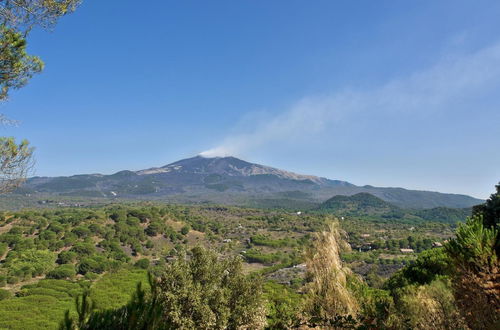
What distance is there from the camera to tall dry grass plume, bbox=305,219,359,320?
9.99m

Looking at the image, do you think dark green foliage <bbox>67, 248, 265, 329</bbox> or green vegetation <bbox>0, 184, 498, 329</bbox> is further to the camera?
dark green foliage <bbox>67, 248, 265, 329</bbox>

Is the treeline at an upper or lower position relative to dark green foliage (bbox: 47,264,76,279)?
upper

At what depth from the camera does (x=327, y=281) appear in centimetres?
1034

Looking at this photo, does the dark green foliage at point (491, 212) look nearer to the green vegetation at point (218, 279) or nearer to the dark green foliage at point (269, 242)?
the green vegetation at point (218, 279)

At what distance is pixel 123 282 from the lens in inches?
1484

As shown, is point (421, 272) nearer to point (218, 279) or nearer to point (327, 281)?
point (218, 279)

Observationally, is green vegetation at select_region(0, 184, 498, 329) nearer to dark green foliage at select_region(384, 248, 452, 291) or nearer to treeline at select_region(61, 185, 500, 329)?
treeline at select_region(61, 185, 500, 329)

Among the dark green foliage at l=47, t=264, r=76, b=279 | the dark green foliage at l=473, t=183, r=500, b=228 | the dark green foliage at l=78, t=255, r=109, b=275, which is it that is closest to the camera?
the dark green foliage at l=473, t=183, r=500, b=228

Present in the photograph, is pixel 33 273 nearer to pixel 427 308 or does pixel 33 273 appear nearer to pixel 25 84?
pixel 25 84

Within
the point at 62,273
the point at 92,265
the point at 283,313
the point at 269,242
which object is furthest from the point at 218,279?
the point at 269,242

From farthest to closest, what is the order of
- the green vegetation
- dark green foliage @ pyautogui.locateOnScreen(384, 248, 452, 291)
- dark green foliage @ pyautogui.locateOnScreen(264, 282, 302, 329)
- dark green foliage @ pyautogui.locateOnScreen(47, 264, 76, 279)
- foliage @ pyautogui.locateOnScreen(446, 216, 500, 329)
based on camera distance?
dark green foliage @ pyautogui.locateOnScreen(47, 264, 76, 279)
dark green foliage @ pyautogui.locateOnScreen(384, 248, 452, 291)
dark green foliage @ pyautogui.locateOnScreen(264, 282, 302, 329)
the green vegetation
foliage @ pyautogui.locateOnScreen(446, 216, 500, 329)

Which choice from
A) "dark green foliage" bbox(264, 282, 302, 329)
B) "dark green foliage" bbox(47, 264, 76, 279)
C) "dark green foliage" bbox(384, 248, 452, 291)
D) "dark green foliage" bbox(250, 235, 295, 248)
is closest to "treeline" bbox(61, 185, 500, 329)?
"dark green foliage" bbox(264, 282, 302, 329)

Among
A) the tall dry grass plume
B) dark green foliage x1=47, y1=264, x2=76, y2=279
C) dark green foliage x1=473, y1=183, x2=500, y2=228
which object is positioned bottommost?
dark green foliage x1=47, y1=264, x2=76, y2=279

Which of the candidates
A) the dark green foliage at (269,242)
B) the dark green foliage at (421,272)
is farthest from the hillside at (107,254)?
the dark green foliage at (421,272)
